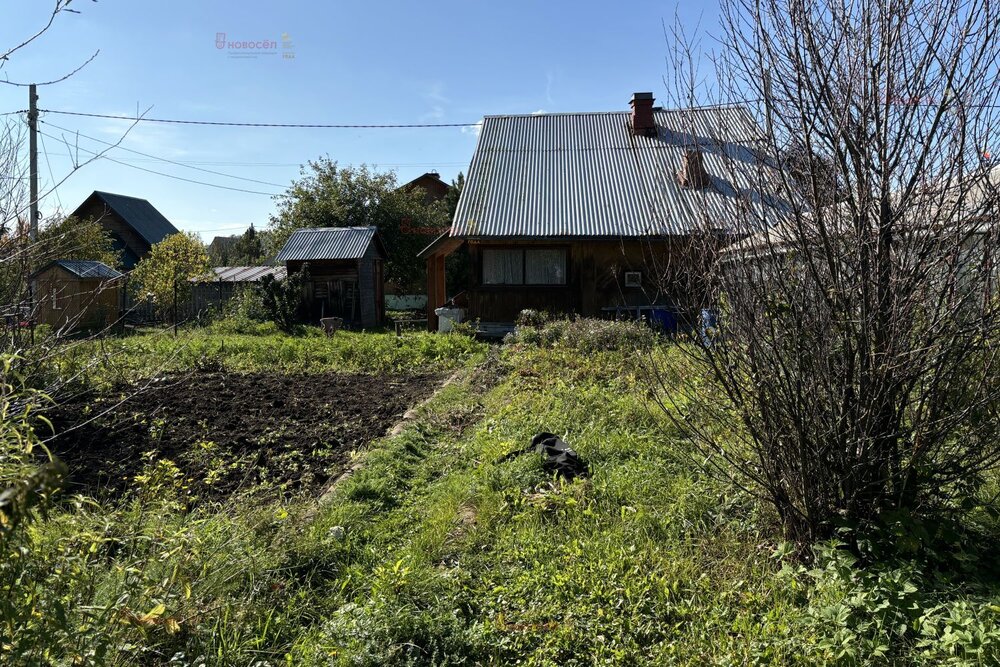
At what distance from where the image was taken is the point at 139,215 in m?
32.8

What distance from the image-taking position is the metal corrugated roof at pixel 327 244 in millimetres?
19625

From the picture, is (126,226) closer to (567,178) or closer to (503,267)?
(503,267)

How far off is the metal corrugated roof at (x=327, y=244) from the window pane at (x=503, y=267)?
563 cm

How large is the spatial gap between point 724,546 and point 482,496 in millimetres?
1651

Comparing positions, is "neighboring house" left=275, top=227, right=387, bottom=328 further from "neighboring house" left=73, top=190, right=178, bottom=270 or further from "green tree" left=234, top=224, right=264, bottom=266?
"green tree" left=234, top=224, right=264, bottom=266

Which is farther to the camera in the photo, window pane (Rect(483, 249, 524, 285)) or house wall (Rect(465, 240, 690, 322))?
window pane (Rect(483, 249, 524, 285))

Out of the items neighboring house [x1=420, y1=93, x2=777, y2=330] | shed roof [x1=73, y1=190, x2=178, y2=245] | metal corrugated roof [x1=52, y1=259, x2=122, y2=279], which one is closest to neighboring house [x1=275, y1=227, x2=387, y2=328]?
neighboring house [x1=420, y1=93, x2=777, y2=330]

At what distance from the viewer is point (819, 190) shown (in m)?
2.86

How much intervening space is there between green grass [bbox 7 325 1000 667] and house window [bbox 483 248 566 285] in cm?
1098

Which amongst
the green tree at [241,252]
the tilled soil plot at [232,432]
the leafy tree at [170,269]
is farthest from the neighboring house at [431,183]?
the tilled soil plot at [232,432]

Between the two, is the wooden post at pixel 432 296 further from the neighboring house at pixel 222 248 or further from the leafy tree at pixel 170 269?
the neighboring house at pixel 222 248

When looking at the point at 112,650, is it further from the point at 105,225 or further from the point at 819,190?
the point at 105,225

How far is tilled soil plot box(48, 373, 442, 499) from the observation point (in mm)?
A: 5141

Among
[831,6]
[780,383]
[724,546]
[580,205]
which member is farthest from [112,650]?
[580,205]
